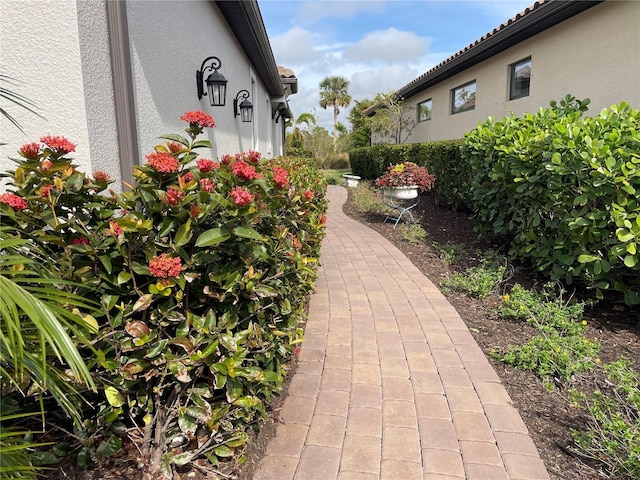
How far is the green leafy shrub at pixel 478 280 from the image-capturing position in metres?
4.43

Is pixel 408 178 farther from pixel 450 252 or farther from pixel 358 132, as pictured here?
pixel 358 132

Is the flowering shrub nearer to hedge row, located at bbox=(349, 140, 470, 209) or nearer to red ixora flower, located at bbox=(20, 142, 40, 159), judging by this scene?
hedge row, located at bbox=(349, 140, 470, 209)

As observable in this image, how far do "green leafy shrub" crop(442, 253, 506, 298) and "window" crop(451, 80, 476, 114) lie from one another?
820 cm

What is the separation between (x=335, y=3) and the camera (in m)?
7.91

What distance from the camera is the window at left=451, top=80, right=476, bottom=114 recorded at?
38.5ft

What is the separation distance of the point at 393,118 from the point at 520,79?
884cm

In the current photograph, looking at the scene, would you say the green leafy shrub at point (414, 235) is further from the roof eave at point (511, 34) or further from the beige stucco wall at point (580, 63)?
the roof eave at point (511, 34)

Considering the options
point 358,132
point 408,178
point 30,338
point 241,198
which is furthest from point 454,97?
point 358,132

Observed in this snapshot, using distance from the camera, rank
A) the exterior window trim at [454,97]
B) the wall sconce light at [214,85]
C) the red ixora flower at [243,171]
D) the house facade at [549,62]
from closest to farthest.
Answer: the red ixora flower at [243,171]
the wall sconce light at [214,85]
the house facade at [549,62]
the exterior window trim at [454,97]

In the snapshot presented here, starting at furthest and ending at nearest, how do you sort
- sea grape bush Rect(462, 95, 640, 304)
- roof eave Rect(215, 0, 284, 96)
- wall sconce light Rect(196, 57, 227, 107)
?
roof eave Rect(215, 0, 284, 96) → wall sconce light Rect(196, 57, 227, 107) → sea grape bush Rect(462, 95, 640, 304)

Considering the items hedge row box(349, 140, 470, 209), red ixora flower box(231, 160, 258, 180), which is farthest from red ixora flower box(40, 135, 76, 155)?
hedge row box(349, 140, 470, 209)

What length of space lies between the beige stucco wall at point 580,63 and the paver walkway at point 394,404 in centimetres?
530

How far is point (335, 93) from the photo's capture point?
156 feet

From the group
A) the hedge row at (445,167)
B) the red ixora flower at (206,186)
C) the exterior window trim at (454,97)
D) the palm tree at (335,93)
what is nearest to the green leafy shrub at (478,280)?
the hedge row at (445,167)
